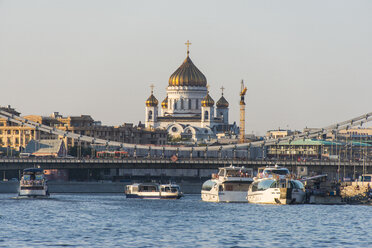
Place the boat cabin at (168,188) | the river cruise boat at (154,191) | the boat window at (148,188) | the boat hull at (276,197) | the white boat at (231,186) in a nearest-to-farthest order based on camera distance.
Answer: the boat hull at (276,197) → the white boat at (231,186) → the river cruise boat at (154,191) → the boat cabin at (168,188) → the boat window at (148,188)

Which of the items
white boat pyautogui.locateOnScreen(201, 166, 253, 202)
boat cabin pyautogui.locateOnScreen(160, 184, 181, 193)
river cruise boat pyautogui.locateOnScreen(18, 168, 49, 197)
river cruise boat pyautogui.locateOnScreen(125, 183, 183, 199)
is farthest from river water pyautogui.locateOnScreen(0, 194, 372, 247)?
boat cabin pyautogui.locateOnScreen(160, 184, 181, 193)

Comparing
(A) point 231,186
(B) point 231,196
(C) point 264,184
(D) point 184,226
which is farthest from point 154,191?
(D) point 184,226

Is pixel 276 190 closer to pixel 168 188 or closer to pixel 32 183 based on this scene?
pixel 168 188

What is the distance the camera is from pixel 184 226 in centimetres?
8469

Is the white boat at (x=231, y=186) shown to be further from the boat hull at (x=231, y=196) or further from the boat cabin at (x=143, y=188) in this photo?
the boat cabin at (x=143, y=188)

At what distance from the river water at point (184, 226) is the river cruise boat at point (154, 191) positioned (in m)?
29.5

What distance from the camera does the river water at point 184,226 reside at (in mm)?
72562

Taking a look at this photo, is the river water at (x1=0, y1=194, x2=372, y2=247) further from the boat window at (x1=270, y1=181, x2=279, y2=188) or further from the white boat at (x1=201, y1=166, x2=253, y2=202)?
the white boat at (x1=201, y1=166, x2=253, y2=202)

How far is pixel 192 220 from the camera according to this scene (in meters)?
91.6

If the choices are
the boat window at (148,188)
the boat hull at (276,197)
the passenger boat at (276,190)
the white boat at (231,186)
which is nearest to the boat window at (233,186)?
the white boat at (231,186)

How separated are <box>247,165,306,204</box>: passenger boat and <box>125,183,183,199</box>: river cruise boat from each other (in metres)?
21.4

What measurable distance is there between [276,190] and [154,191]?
31.3 m

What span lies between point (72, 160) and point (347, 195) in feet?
157

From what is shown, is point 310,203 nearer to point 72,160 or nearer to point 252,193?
point 252,193
